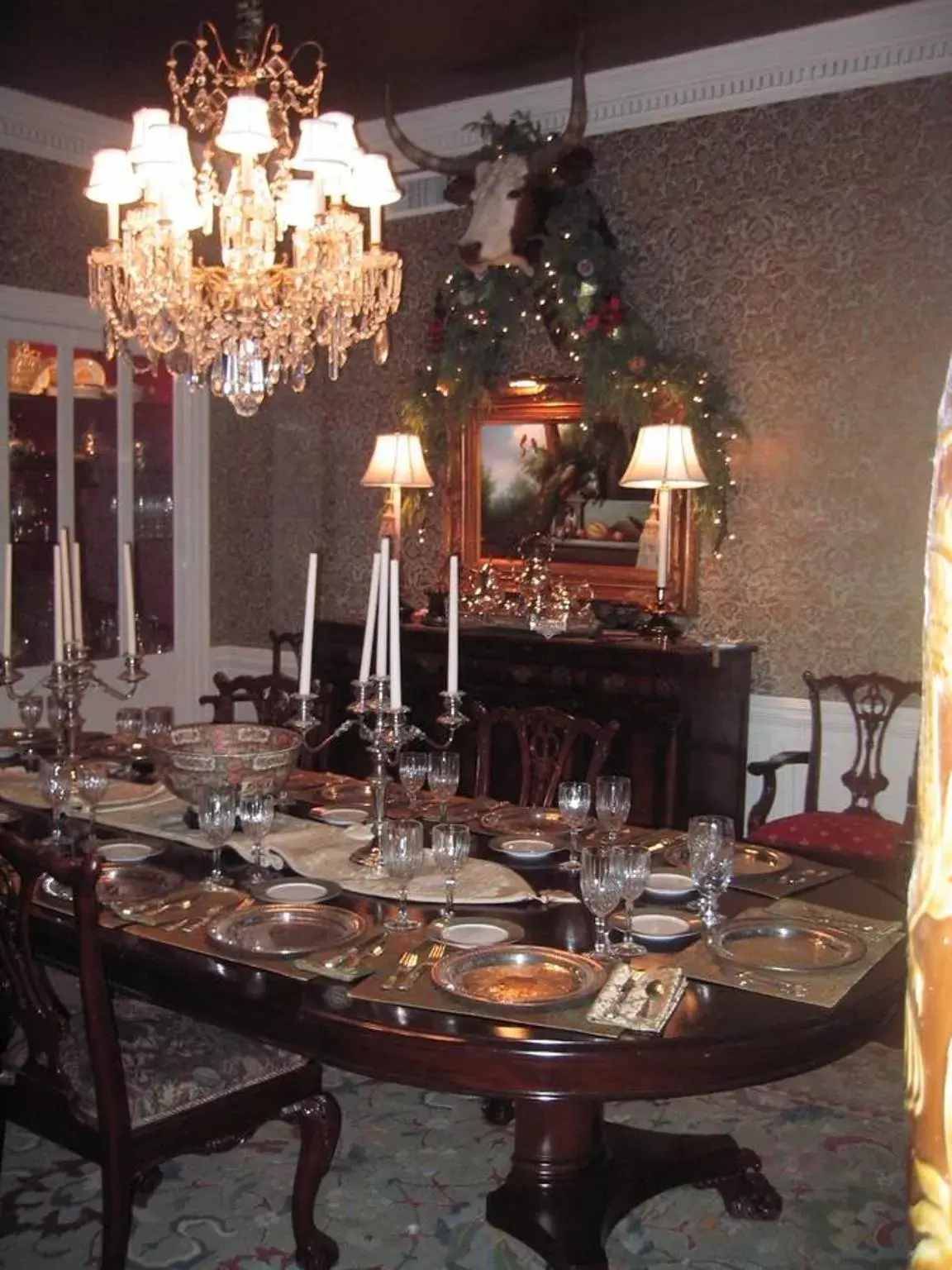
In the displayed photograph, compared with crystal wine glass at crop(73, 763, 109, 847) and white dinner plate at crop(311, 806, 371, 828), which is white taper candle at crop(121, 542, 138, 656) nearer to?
crystal wine glass at crop(73, 763, 109, 847)

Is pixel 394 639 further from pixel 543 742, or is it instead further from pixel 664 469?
pixel 664 469

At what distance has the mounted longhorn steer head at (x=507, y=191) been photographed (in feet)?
14.9

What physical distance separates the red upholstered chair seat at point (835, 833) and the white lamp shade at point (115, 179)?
8.82 feet

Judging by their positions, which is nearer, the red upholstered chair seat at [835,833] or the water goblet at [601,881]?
the water goblet at [601,881]

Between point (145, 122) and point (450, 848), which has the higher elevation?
point (145, 122)

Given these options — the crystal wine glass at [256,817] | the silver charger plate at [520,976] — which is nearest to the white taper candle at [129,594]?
the crystal wine glass at [256,817]

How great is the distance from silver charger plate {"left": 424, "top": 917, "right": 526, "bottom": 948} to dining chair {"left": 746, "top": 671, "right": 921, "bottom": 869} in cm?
192

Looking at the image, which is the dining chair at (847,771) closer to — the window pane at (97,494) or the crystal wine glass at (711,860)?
the crystal wine glass at (711,860)

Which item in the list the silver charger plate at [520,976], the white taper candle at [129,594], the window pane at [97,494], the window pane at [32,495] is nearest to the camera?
the silver charger plate at [520,976]

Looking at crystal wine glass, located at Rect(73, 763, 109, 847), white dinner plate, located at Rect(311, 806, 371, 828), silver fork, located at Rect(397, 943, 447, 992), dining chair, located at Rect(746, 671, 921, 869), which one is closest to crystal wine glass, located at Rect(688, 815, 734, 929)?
silver fork, located at Rect(397, 943, 447, 992)

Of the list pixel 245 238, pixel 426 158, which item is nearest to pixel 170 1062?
pixel 245 238

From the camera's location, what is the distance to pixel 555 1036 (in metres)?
1.69

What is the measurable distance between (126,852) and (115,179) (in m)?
2.04

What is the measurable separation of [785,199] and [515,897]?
3.11 m
